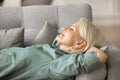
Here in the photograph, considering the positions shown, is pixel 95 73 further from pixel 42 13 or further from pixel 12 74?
pixel 42 13

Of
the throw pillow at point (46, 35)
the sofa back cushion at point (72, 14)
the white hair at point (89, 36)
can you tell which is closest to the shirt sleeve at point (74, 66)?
the white hair at point (89, 36)

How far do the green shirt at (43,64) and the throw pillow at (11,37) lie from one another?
25 cm

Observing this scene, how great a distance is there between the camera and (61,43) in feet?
4.75

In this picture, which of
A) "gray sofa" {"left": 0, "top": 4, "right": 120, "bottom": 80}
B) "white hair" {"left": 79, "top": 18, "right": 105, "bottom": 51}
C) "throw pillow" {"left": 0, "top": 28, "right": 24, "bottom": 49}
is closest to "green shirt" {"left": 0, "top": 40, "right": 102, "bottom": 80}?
"white hair" {"left": 79, "top": 18, "right": 105, "bottom": 51}

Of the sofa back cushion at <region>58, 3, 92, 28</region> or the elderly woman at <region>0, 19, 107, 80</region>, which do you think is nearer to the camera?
the elderly woman at <region>0, 19, 107, 80</region>

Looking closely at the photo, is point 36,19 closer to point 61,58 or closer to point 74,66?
point 61,58

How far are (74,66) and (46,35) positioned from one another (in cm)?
59

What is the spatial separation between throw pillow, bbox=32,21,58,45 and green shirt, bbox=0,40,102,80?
0.28 m

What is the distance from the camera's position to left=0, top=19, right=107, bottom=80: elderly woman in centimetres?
127

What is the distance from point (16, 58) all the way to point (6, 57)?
0.21ft

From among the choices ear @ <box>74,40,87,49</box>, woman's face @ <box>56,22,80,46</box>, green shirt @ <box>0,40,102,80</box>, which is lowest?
green shirt @ <box>0,40,102,80</box>

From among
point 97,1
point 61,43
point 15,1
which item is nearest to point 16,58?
point 61,43

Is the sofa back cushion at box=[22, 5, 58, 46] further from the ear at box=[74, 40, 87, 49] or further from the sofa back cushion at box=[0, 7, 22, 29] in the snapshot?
the ear at box=[74, 40, 87, 49]

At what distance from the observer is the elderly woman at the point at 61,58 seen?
1.27 metres
